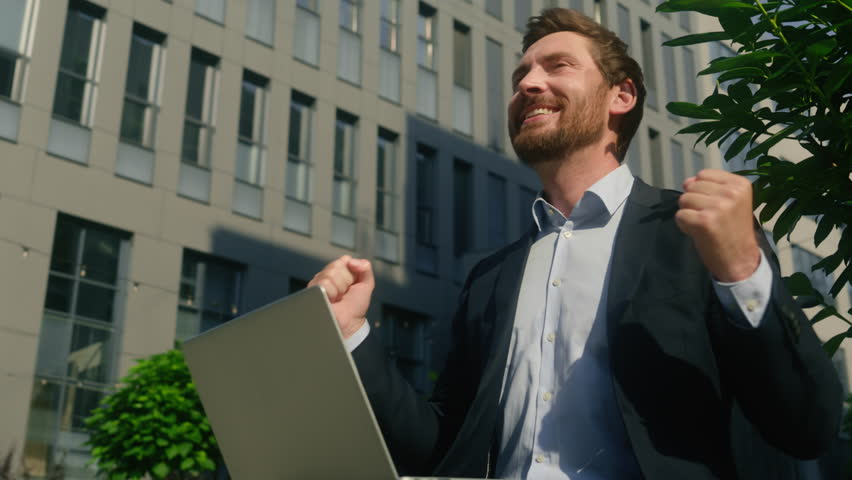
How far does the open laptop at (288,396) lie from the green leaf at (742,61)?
1.18 m

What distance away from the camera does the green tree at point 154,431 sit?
40.3 ft

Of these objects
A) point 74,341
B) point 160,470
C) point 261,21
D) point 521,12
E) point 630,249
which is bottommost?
point 160,470

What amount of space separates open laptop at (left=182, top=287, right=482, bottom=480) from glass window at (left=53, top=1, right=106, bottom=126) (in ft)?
54.3

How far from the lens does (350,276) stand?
2041 mm

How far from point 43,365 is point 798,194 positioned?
51.0 ft

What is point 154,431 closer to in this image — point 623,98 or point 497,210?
point 623,98

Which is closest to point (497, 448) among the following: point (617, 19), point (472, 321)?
point (472, 321)

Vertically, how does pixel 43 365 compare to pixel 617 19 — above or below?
below

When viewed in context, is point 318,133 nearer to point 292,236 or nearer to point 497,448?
point 292,236

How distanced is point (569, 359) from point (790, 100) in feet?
2.87

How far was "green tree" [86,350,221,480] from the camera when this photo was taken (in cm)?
1230

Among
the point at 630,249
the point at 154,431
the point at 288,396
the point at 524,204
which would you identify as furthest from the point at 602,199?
the point at 524,204

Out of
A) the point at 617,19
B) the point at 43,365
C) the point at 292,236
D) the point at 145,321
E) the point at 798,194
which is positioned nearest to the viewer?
the point at 798,194

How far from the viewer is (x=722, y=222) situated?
1.50 metres
